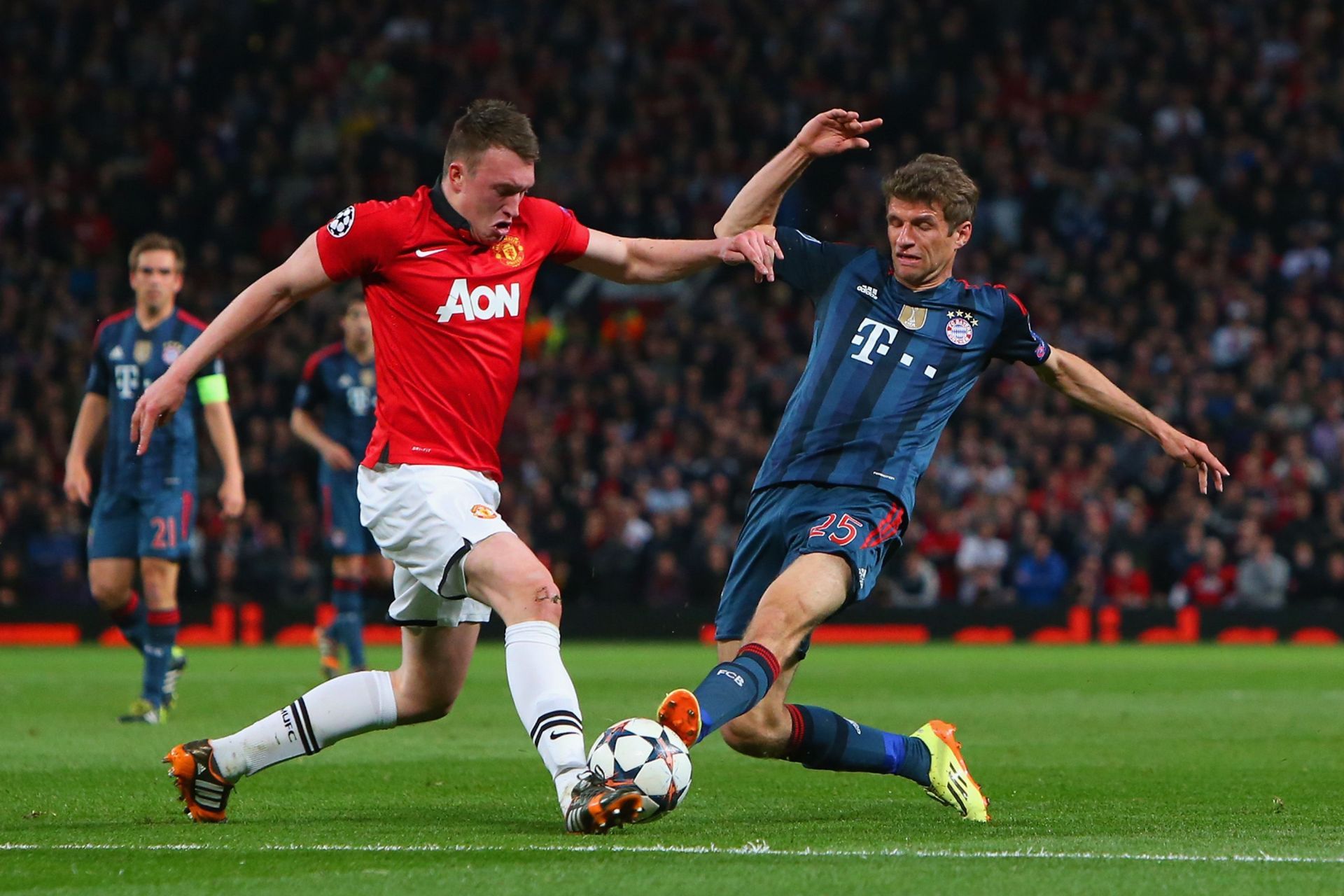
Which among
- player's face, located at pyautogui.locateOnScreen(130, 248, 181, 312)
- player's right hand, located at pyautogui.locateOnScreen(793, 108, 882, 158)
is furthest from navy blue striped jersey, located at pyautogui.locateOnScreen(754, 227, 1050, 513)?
player's face, located at pyautogui.locateOnScreen(130, 248, 181, 312)

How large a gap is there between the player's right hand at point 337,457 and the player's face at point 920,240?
6.72 metres

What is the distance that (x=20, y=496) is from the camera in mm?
20297

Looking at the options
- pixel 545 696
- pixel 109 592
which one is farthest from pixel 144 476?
pixel 545 696

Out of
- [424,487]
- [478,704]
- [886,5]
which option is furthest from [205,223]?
[424,487]

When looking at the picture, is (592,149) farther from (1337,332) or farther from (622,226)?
(1337,332)

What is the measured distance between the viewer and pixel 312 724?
20.7 feet

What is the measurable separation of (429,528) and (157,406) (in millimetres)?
929

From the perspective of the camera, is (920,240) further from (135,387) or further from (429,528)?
(135,387)

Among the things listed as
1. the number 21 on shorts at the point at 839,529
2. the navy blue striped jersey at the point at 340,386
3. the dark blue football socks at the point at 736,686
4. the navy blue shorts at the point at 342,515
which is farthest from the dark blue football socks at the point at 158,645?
the dark blue football socks at the point at 736,686

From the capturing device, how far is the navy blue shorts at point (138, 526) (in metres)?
10.7

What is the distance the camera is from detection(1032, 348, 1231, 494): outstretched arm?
681 cm

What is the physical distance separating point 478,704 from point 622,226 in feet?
41.3

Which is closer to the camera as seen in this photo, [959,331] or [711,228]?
[959,331]

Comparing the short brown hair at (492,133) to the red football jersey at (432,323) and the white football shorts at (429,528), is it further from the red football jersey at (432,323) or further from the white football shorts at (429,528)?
the white football shorts at (429,528)
